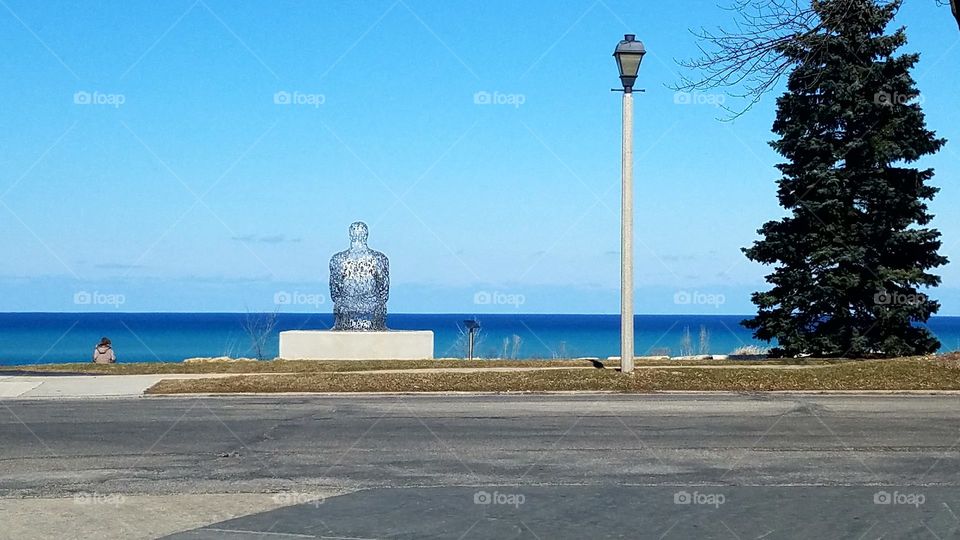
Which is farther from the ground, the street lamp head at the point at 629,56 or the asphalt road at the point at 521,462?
the street lamp head at the point at 629,56

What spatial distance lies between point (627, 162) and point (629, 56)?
1705 millimetres

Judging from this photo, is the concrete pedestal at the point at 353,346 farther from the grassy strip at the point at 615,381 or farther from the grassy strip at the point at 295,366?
the grassy strip at the point at 615,381

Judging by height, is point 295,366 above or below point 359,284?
below

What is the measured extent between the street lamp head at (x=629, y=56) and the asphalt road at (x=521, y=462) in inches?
218

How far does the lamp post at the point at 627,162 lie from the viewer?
1811cm

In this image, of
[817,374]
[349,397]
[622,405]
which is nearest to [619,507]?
[622,405]

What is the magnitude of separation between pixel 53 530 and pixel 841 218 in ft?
81.6

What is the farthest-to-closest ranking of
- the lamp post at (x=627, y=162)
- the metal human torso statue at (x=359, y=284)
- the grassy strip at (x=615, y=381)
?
the metal human torso statue at (x=359, y=284), the lamp post at (x=627, y=162), the grassy strip at (x=615, y=381)

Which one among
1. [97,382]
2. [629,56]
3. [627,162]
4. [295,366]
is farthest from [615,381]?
[97,382]

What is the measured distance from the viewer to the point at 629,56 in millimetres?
18094

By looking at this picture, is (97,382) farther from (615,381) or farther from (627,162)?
(627,162)

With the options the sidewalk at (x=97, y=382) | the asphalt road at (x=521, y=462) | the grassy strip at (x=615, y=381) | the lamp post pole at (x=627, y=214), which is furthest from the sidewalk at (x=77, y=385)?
the lamp post pole at (x=627, y=214)

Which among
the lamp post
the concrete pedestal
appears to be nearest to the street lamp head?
the lamp post

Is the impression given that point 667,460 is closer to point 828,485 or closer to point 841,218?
point 828,485
